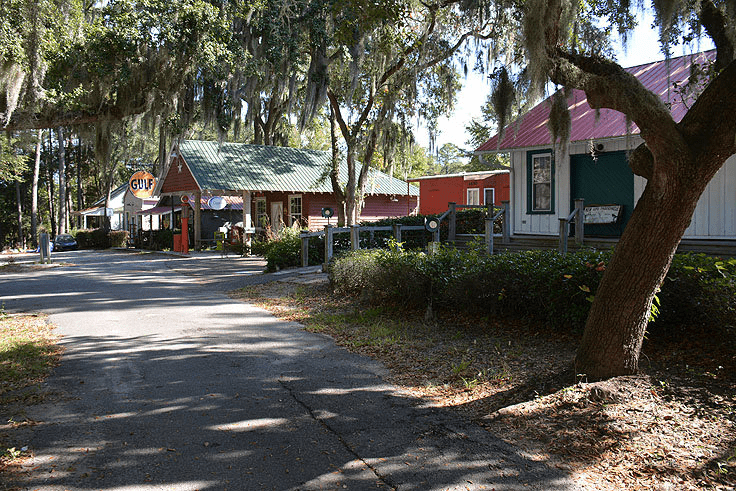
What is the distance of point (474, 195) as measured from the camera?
100 ft

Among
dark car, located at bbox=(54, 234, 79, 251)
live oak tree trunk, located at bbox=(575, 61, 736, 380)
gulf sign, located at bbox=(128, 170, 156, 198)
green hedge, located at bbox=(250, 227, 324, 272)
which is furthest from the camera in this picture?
dark car, located at bbox=(54, 234, 79, 251)

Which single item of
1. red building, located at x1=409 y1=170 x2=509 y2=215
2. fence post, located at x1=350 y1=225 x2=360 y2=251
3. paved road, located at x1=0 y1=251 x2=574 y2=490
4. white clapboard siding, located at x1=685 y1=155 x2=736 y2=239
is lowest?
paved road, located at x1=0 y1=251 x2=574 y2=490

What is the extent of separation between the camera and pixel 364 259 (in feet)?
34.0

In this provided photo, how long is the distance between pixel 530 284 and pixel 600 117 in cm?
730

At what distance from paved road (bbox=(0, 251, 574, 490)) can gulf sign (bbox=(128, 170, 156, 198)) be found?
2157 centimetres

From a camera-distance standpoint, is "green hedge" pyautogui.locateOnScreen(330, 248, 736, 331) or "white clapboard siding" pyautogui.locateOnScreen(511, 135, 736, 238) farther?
"white clapboard siding" pyautogui.locateOnScreen(511, 135, 736, 238)

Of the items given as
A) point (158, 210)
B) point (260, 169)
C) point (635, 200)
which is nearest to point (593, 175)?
point (635, 200)

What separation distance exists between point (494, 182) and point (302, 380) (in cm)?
2511

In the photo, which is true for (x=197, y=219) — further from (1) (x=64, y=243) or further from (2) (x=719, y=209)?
(2) (x=719, y=209)

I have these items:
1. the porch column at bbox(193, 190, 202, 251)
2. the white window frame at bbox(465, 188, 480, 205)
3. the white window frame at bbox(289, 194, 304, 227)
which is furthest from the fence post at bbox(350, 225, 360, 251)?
the white window frame at bbox(465, 188, 480, 205)

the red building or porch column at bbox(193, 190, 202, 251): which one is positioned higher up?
the red building

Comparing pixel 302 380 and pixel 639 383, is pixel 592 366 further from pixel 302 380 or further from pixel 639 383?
pixel 302 380

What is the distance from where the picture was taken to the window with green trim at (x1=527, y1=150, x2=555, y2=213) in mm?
14719

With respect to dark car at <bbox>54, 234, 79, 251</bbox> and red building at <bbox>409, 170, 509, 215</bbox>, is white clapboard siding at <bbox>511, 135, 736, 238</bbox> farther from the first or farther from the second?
dark car at <bbox>54, 234, 79, 251</bbox>
